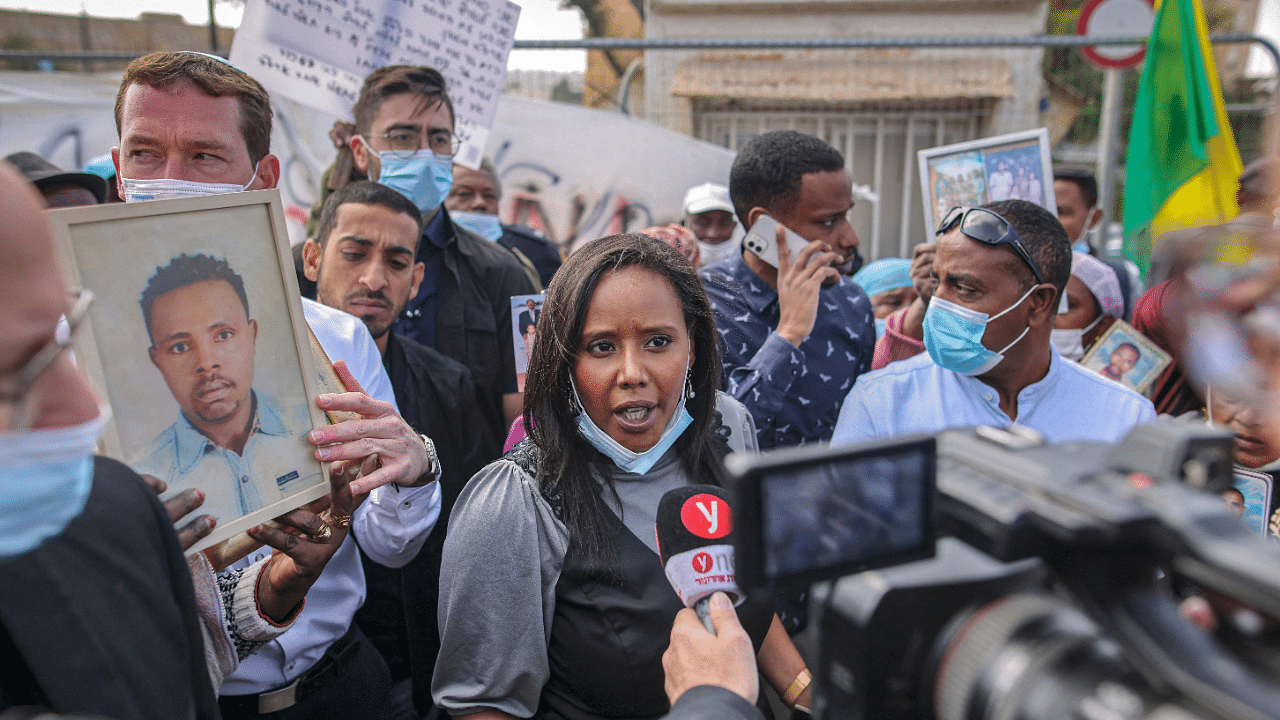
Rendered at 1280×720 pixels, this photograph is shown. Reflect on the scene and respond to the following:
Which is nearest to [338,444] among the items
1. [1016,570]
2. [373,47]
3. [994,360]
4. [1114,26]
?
[1016,570]

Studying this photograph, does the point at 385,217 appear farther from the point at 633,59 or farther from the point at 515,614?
the point at 633,59

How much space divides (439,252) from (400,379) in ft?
2.63

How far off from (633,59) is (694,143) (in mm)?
3925

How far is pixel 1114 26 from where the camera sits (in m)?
4.97

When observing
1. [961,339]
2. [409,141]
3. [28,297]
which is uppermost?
[409,141]

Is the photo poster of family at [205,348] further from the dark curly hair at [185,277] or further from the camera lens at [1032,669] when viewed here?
the camera lens at [1032,669]

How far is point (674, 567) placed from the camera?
135cm

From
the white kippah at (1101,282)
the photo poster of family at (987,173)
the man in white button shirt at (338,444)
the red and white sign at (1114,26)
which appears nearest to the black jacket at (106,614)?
the man in white button shirt at (338,444)

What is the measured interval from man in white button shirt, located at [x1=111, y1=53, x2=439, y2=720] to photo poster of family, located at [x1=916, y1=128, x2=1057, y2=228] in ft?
7.60

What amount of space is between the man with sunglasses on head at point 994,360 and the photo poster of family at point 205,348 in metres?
1.56

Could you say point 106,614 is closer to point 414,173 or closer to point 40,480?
point 40,480

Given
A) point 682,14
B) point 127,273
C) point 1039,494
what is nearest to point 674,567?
point 1039,494

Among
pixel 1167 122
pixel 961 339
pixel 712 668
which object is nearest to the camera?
pixel 712 668

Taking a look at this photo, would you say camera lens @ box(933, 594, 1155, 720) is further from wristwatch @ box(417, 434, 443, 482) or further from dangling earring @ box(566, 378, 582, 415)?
wristwatch @ box(417, 434, 443, 482)
